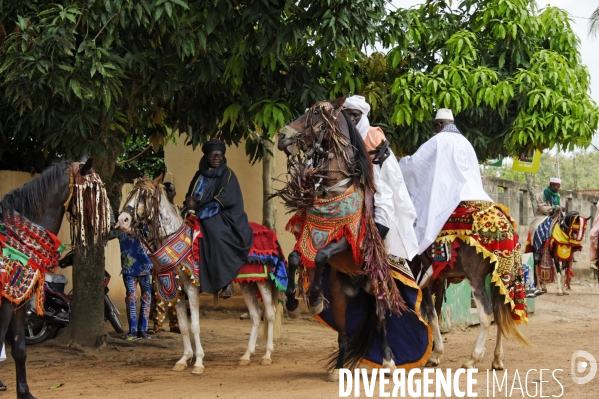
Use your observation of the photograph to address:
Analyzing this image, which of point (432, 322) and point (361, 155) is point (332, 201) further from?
point (432, 322)

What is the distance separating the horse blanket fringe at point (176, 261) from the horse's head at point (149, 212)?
0.14 m

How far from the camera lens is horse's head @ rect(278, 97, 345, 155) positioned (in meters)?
7.06

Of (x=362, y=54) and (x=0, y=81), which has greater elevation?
(x=362, y=54)

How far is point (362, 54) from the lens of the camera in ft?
32.2

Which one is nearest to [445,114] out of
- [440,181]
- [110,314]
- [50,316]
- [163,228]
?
[440,181]

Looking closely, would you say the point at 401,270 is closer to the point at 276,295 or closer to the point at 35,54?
the point at 276,295

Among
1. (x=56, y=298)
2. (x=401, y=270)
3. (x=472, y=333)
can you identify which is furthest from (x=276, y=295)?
(x=472, y=333)

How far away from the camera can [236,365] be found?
29.2 feet

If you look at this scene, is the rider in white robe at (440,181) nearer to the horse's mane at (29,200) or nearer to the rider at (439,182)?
the rider at (439,182)

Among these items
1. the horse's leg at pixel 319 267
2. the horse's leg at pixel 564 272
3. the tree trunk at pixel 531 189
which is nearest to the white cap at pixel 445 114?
the horse's leg at pixel 319 267

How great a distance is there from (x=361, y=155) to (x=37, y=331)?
17.7 feet

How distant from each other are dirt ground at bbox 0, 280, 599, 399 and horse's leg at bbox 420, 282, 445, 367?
0.56ft

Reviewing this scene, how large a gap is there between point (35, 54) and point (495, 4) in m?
6.08

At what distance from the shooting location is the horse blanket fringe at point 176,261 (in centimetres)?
830
